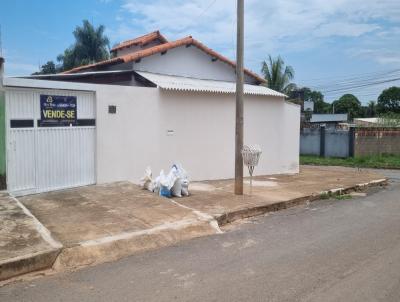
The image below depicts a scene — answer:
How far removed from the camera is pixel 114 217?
7.26 meters

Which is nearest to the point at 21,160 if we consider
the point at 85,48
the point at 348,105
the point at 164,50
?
the point at 164,50

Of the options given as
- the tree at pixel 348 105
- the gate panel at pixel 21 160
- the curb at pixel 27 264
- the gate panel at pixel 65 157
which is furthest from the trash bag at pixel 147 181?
the tree at pixel 348 105

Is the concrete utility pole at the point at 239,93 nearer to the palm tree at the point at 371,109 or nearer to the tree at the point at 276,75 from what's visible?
the tree at the point at 276,75

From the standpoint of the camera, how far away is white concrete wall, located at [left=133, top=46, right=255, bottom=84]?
1303 cm

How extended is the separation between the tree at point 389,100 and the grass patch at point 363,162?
53.9m

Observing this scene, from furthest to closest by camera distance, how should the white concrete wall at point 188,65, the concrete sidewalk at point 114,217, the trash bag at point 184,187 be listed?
1. the white concrete wall at point 188,65
2. the trash bag at point 184,187
3. the concrete sidewalk at point 114,217

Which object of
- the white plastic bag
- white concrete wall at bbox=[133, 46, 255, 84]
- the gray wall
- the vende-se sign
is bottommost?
the white plastic bag

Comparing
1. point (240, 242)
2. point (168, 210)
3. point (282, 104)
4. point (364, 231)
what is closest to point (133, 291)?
point (240, 242)

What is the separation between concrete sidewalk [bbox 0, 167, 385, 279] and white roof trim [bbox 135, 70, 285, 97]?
292 cm

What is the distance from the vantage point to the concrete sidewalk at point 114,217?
5594 millimetres

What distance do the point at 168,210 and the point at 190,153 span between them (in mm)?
4597

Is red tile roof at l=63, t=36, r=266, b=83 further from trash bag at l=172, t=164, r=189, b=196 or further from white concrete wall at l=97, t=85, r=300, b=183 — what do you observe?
trash bag at l=172, t=164, r=189, b=196

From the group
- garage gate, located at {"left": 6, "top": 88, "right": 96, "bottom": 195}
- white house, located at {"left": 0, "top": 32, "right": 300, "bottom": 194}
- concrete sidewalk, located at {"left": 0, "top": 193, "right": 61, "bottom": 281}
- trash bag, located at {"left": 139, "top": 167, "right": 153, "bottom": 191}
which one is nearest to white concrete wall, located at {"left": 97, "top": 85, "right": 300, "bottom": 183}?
white house, located at {"left": 0, "top": 32, "right": 300, "bottom": 194}

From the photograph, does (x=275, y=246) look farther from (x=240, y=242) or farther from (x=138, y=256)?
(x=138, y=256)
